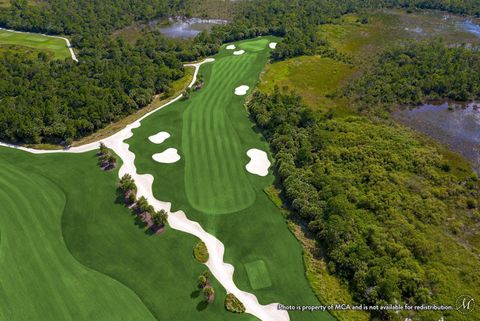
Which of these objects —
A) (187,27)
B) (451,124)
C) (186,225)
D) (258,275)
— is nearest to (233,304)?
(258,275)

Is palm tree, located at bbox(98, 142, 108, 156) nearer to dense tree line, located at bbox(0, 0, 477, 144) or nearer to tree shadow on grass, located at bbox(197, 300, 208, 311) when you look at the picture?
dense tree line, located at bbox(0, 0, 477, 144)

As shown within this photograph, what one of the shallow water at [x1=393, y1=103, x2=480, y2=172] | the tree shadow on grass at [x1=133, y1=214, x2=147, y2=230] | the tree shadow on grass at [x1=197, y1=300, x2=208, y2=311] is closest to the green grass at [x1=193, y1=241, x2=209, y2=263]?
the tree shadow on grass at [x1=197, y1=300, x2=208, y2=311]

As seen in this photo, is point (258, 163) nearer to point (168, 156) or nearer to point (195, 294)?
point (168, 156)

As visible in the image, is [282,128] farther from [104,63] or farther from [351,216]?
[104,63]

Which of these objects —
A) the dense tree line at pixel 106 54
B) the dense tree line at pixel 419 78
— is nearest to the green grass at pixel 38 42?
the dense tree line at pixel 106 54

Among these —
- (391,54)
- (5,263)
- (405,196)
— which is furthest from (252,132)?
(391,54)

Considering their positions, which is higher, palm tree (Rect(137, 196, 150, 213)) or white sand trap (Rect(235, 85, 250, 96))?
white sand trap (Rect(235, 85, 250, 96))
